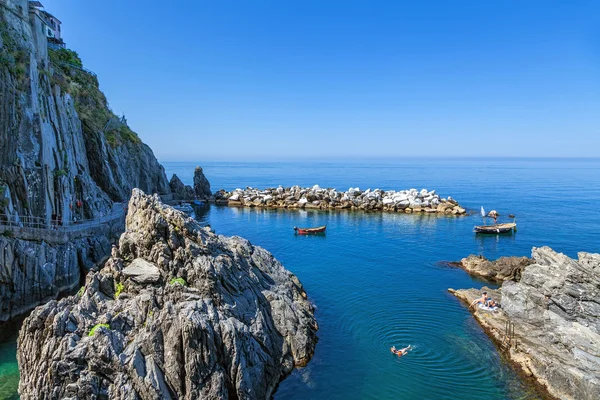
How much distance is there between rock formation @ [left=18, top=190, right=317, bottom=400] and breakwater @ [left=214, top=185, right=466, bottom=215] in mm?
69660

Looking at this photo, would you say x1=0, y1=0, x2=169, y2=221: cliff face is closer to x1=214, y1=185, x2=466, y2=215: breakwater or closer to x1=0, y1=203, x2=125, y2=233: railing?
x1=0, y1=203, x2=125, y2=233: railing

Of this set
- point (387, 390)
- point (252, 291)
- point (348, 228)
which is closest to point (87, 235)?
point (252, 291)

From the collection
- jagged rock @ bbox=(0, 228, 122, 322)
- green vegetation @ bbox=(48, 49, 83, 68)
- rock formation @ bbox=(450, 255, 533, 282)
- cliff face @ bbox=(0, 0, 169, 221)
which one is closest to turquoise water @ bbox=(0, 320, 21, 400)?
jagged rock @ bbox=(0, 228, 122, 322)

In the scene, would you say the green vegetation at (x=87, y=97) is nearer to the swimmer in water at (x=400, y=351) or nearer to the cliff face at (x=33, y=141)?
the cliff face at (x=33, y=141)

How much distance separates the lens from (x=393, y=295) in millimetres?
39375

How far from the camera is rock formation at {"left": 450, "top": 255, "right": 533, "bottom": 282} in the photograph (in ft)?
142

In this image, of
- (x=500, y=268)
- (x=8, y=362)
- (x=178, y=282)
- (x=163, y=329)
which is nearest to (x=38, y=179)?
(x=8, y=362)

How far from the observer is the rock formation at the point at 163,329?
18047 mm

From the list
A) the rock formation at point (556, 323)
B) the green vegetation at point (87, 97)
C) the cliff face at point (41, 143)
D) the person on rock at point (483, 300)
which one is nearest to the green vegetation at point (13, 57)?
the cliff face at point (41, 143)

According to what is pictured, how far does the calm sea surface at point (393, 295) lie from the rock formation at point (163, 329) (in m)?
3.55

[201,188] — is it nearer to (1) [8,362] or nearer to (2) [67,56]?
(2) [67,56]

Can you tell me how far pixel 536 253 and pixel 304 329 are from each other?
26.3m

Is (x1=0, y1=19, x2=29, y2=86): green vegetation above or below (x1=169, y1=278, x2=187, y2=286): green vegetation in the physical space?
above

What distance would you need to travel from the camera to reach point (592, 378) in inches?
861
